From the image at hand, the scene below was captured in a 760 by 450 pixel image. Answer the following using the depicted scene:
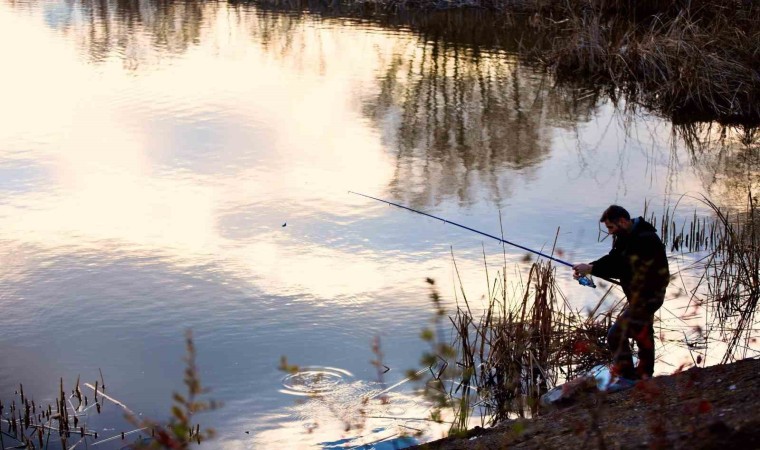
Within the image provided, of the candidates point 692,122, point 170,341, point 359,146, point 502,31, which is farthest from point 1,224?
point 502,31

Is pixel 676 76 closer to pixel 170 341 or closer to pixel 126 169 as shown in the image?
pixel 126 169

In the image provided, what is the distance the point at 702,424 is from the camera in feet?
15.3

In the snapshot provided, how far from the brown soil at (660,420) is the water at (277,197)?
2.46 ft

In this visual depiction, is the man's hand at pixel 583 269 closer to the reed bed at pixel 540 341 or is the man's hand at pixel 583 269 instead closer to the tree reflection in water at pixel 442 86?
the reed bed at pixel 540 341

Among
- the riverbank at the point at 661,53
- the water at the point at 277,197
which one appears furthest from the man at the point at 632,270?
the riverbank at the point at 661,53

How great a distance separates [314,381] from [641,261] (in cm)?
220

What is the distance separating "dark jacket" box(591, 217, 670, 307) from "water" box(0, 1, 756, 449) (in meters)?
1.41

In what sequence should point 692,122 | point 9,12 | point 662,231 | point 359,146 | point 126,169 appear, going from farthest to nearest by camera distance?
point 9,12 < point 692,122 < point 359,146 < point 126,169 < point 662,231

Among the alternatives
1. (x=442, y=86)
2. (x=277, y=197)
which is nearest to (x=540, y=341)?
(x=277, y=197)

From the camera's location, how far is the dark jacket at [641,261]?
6316 mm

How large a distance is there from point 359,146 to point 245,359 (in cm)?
686

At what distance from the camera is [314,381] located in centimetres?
695

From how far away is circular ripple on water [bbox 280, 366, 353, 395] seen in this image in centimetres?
682

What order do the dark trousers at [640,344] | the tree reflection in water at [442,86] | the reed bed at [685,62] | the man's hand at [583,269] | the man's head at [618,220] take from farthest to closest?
the reed bed at [685,62]
the tree reflection in water at [442,86]
the man's hand at [583,269]
the man's head at [618,220]
the dark trousers at [640,344]
